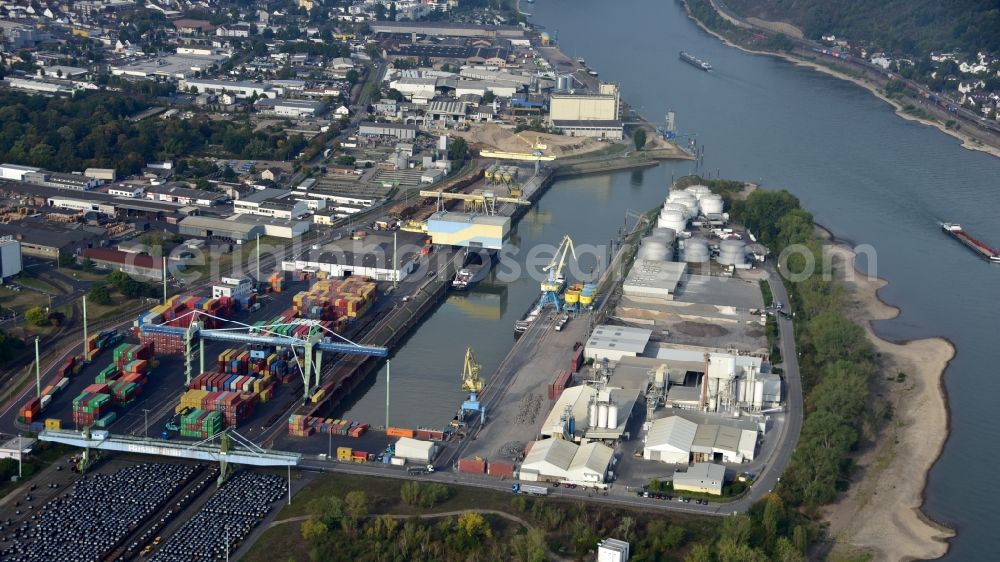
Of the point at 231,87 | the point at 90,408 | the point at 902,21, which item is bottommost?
the point at 90,408

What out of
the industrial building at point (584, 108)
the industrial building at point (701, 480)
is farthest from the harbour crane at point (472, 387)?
the industrial building at point (584, 108)

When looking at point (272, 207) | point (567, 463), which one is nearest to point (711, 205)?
point (272, 207)

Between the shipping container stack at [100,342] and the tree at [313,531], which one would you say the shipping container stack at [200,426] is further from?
the shipping container stack at [100,342]

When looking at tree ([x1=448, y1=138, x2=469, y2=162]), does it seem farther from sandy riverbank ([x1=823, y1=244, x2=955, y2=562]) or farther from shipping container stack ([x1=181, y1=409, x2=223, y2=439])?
shipping container stack ([x1=181, y1=409, x2=223, y2=439])

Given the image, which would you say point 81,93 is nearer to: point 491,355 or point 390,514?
point 491,355

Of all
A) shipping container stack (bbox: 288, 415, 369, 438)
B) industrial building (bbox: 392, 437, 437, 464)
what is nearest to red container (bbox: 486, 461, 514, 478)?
industrial building (bbox: 392, 437, 437, 464)

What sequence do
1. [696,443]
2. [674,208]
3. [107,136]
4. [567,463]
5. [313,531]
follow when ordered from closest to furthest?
[313,531] → [567,463] → [696,443] → [674,208] → [107,136]

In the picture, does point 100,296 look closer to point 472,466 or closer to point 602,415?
point 472,466

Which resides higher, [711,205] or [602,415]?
[711,205]
